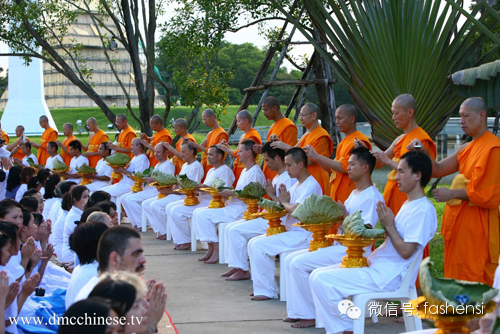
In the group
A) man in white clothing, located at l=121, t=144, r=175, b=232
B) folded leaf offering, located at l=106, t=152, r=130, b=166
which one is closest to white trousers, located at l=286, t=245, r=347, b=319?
man in white clothing, located at l=121, t=144, r=175, b=232

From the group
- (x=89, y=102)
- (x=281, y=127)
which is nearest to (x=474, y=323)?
(x=281, y=127)

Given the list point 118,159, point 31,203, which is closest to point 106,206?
point 31,203

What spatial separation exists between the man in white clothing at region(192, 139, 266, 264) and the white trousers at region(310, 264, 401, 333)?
11.7 ft

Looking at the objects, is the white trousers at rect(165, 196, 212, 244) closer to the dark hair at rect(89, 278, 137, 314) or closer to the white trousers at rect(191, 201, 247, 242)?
the white trousers at rect(191, 201, 247, 242)

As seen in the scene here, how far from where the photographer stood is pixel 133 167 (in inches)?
476

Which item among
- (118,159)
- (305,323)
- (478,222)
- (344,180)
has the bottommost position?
(305,323)

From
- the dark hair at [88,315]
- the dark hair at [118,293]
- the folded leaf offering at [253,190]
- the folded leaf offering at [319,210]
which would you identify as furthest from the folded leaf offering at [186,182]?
the dark hair at [88,315]

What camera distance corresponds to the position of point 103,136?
1380 cm

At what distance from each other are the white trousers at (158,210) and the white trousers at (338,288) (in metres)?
5.82

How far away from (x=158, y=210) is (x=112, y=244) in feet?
22.6

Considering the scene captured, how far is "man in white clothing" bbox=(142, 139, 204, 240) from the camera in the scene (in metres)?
10.6

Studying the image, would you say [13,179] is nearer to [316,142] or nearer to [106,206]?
[106,206]

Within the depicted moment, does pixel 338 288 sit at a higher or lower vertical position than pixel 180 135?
lower

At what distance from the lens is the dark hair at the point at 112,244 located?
393 centimetres
